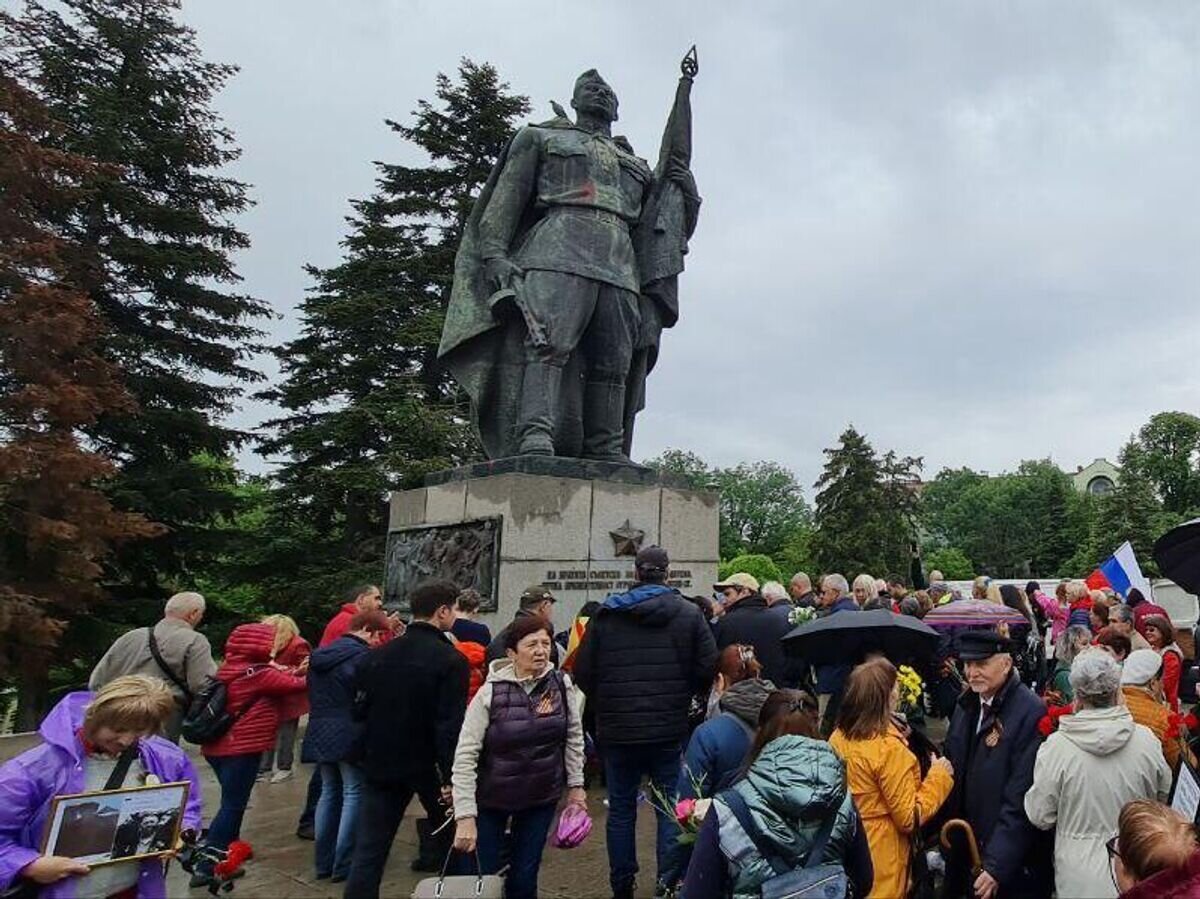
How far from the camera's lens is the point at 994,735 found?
362cm

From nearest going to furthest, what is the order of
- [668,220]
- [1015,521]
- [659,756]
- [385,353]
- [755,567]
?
[659,756] < [668,220] < [385,353] < [755,567] < [1015,521]

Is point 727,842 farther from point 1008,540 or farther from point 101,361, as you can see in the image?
point 1008,540

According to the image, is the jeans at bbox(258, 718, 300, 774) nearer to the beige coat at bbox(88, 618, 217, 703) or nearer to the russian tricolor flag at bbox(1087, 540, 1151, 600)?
the beige coat at bbox(88, 618, 217, 703)

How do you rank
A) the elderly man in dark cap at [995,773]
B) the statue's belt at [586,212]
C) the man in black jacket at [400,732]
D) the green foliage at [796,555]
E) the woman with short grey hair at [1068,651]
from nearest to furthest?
the elderly man in dark cap at [995,773], the man in black jacket at [400,732], the woman with short grey hair at [1068,651], the statue's belt at [586,212], the green foliage at [796,555]

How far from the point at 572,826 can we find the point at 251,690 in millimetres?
2450

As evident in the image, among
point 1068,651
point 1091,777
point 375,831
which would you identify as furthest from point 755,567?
point 1091,777

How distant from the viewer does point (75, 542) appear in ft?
44.0

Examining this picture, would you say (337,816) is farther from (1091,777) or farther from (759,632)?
(1091,777)

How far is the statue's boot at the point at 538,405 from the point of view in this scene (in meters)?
8.07

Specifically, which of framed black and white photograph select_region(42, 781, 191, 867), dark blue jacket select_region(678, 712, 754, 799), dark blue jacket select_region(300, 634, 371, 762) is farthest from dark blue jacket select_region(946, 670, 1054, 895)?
dark blue jacket select_region(300, 634, 371, 762)

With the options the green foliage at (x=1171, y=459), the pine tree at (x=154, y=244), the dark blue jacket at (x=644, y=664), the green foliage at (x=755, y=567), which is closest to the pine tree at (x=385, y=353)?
the pine tree at (x=154, y=244)

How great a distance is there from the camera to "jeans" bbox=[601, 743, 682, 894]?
4320 millimetres

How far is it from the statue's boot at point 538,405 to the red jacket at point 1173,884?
635 cm

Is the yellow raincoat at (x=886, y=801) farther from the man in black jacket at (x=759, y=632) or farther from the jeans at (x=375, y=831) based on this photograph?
the man in black jacket at (x=759, y=632)
